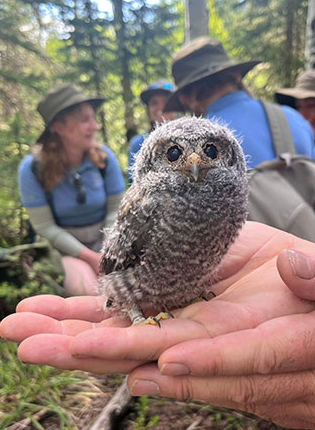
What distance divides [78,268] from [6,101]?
2.88 metres

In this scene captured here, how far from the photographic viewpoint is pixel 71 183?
4.50m

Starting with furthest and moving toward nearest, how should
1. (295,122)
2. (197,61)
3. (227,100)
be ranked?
1. (197,61)
2. (227,100)
3. (295,122)

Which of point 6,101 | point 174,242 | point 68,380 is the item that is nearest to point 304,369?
point 174,242

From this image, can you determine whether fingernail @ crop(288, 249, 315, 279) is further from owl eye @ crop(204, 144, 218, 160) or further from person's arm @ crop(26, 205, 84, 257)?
person's arm @ crop(26, 205, 84, 257)

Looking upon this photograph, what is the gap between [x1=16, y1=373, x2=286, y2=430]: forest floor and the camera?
2.12 metres

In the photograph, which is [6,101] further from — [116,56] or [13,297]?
[116,56]

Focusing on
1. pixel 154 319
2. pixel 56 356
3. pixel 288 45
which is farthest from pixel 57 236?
pixel 288 45

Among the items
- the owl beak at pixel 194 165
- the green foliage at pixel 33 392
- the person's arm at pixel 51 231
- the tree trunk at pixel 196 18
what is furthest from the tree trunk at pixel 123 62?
the owl beak at pixel 194 165

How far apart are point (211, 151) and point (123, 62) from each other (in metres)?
7.33

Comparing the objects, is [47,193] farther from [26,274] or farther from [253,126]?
[253,126]

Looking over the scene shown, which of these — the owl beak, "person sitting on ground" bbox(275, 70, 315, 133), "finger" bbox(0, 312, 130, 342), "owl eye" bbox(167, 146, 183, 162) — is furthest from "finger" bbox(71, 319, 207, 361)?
"person sitting on ground" bbox(275, 70, 315, 133)

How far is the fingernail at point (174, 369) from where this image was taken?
1.45 meters

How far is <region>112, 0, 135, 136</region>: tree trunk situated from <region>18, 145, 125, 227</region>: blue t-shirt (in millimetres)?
3859

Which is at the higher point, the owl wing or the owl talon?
the owl wing
